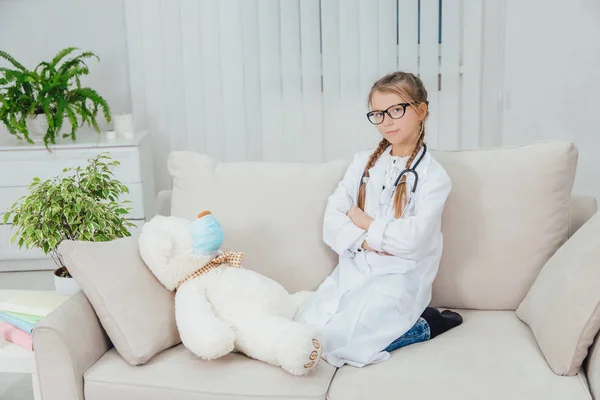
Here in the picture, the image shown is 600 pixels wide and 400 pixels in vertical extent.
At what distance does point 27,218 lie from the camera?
2.05 meters

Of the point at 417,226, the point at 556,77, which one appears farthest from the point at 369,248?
the point at 556,77

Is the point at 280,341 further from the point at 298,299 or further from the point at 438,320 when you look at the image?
the point at 438,320

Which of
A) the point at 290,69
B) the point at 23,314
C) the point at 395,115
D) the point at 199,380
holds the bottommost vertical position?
the point at 199,380

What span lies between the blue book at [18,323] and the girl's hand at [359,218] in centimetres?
89

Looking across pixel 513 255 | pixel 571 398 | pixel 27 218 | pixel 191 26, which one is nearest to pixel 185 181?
pixel 27 218

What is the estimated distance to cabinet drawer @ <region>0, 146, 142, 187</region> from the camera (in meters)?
3.62

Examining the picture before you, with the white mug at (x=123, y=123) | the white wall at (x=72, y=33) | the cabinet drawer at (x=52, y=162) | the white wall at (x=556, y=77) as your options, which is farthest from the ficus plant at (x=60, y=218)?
the white wall at (x=556, y=77)

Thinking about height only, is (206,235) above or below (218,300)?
above

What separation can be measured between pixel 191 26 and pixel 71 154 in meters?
0.95

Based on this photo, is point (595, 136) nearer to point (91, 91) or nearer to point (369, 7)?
point (369, 7)

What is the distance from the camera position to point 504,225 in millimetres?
2072

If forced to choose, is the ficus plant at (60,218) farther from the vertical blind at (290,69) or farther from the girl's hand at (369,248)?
the vertical blind at (290,69)

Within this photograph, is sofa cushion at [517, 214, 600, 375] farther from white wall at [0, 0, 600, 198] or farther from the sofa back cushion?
white wall at [0, 0, 600, 198]

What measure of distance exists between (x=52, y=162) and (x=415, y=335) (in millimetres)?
2352
